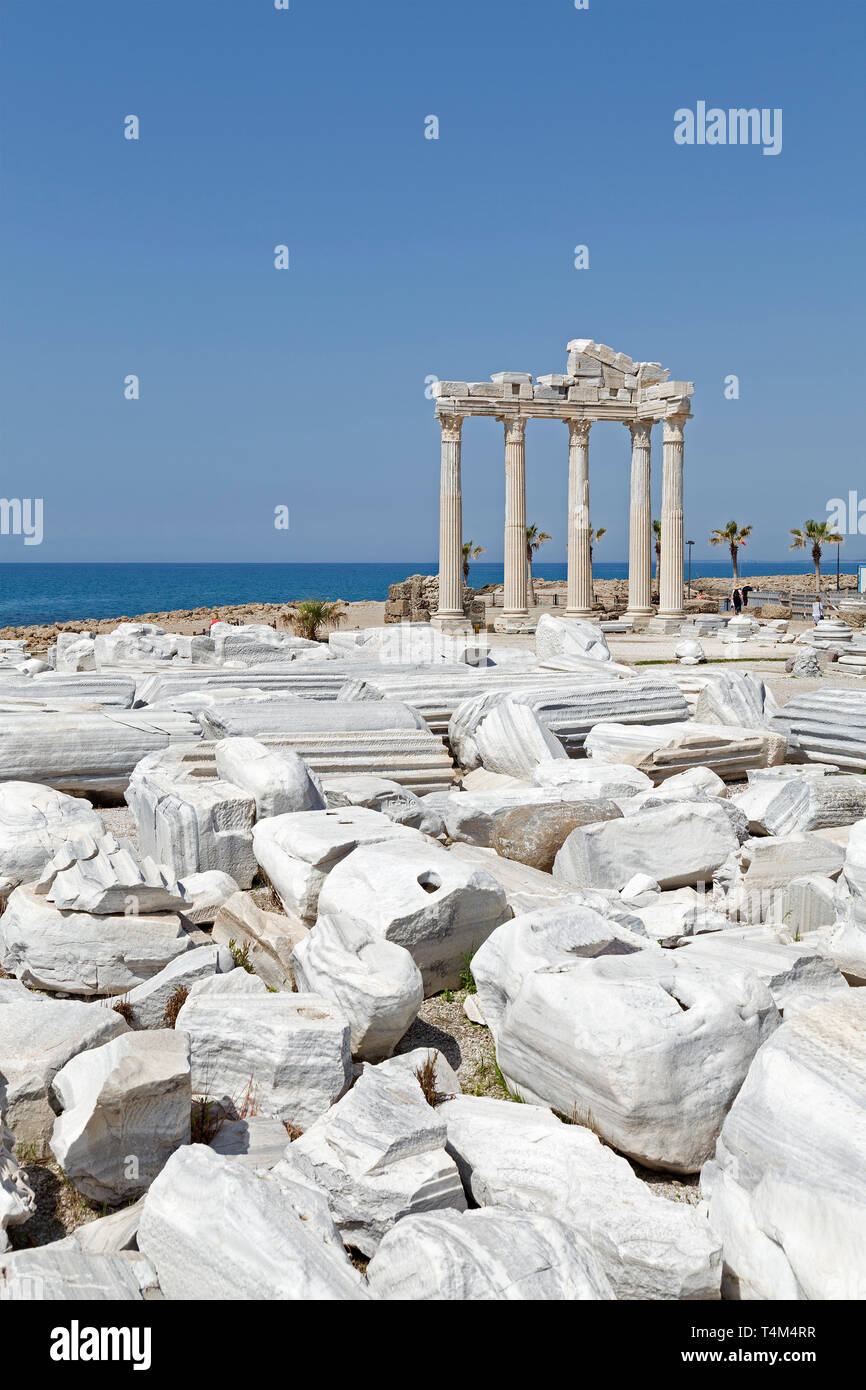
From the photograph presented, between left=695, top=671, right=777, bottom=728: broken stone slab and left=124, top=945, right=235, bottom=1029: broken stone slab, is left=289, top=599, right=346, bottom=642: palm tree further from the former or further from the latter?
left=124, top=945, right=235, bottom=1029: broken stone slab

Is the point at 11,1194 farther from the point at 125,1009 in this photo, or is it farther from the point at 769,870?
the point at 769,870

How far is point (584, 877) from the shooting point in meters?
6.64

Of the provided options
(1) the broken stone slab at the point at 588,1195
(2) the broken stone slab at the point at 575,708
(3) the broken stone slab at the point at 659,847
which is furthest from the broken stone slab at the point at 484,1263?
(2) the broken stone slab at the point at 575,708

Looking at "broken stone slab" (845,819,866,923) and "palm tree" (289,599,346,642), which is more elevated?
"palm tree" (289,599,346,642)

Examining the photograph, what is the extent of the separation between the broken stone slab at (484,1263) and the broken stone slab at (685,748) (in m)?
5.87

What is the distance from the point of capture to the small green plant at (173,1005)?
15.6 ft

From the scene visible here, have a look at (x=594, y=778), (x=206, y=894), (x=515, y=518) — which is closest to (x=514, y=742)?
(x=594, y=778)

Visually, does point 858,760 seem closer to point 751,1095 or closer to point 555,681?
point 555,681

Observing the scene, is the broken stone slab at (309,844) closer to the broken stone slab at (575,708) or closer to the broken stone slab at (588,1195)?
the broken stone slab at (588,1195)

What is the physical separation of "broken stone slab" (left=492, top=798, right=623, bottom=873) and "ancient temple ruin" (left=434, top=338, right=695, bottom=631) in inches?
830

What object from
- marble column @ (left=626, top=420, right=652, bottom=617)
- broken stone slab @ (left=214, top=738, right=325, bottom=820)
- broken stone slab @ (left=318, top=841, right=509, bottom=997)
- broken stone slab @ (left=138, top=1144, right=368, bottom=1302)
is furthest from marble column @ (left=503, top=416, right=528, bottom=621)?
broken stone slab @ (left=138, top=1144, right=368, bottom=1302)

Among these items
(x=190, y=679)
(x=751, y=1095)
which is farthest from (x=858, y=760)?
(x=190, y=679)

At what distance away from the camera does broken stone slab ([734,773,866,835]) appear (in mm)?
7344
